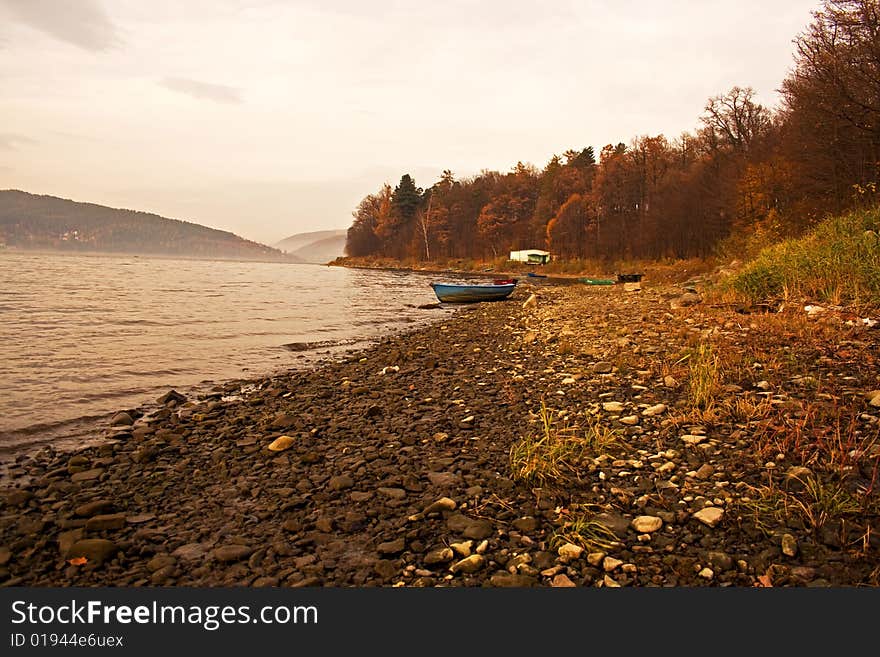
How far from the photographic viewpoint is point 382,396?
8.19 m

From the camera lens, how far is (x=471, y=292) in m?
28.2

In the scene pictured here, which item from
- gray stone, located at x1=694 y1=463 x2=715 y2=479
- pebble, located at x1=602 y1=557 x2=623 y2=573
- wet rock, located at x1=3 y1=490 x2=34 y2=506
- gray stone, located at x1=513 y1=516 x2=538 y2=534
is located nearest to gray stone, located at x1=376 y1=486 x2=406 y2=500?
gray stone, located at x1=513 y1=516 x2=538 y2=534

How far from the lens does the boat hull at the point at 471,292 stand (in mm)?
28019

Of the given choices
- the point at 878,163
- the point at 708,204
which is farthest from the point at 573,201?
the point at 878,163

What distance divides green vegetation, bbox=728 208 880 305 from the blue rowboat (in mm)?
14958

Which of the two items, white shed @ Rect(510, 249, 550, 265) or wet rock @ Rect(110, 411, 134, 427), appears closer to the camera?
wet rock @ Rect(110, 411, 134, 427)

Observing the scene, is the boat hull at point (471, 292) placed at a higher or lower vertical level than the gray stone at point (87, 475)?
higher

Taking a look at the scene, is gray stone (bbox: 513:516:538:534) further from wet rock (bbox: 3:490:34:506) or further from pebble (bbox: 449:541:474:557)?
wet rock (bbox: 3:490:34:506)

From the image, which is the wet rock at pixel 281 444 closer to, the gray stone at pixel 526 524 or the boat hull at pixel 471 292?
the gray stone at pixel 526 524

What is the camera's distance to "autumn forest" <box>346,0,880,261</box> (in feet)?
61.5

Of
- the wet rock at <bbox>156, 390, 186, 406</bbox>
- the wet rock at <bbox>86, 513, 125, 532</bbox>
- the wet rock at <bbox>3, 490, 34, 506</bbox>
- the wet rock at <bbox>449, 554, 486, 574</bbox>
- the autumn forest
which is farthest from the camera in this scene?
the autumn forest

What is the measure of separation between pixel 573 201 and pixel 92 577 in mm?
74440

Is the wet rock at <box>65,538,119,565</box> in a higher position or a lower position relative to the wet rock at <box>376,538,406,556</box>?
lower

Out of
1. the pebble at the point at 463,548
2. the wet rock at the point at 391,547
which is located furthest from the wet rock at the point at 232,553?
the pebble at the point at 463,548
